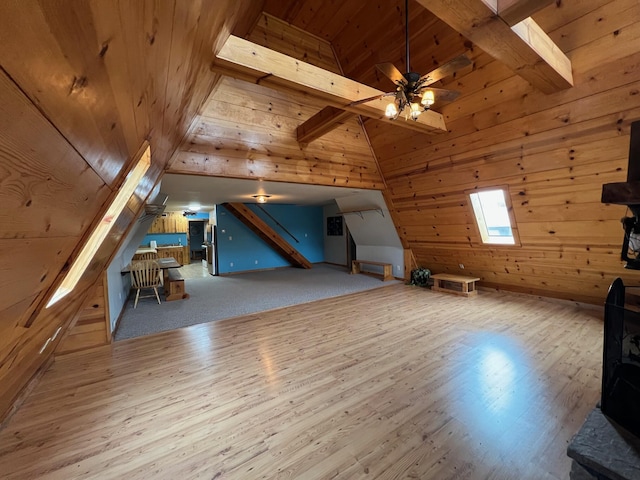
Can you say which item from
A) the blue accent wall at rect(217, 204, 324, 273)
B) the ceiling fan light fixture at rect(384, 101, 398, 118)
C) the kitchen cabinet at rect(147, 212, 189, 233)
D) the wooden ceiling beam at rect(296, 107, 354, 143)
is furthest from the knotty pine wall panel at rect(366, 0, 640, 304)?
the kitchen cabinet at rect(147, 212, 189, 233)

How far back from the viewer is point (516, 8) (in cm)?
161

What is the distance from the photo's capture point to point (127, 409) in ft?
6.89

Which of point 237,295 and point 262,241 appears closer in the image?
point 237,295

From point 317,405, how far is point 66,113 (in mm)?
2247

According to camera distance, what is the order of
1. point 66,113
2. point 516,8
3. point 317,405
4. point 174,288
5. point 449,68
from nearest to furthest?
point 66,113 < point 516,8 < point 317,405 < point 449,68 < point 174,288

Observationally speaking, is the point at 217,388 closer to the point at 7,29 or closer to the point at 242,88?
the point at 7,29

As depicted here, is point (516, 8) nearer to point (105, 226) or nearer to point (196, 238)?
point (105, 226)

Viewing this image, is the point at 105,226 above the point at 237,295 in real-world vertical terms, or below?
above

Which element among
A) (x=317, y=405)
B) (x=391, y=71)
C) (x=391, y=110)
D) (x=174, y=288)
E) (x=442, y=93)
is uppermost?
(x=391, y=71)

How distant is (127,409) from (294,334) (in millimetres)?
1821

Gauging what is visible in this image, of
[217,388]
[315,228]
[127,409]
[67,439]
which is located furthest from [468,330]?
[315,228]

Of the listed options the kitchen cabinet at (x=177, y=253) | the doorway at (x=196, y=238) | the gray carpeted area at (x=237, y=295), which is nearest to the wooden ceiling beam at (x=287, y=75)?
the gray carpeted area at (x=237, y=295)

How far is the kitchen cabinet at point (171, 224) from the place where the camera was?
10227mm

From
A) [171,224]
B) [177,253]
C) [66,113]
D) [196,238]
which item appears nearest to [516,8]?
[66,113]
